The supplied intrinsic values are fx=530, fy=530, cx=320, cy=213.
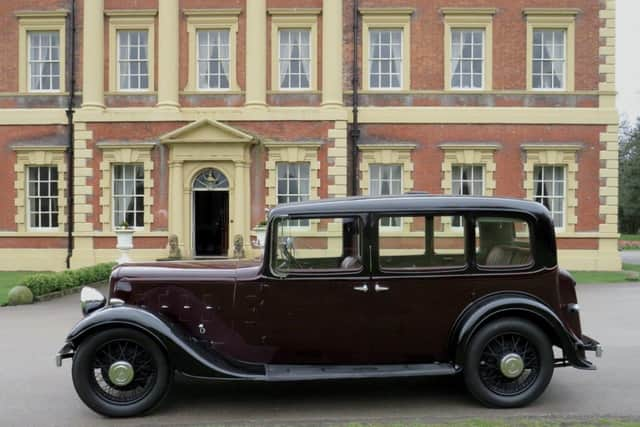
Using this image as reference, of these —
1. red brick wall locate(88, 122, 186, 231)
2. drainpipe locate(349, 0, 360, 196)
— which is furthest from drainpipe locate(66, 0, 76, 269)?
drainpipe locate(349, 0, 360, 196)

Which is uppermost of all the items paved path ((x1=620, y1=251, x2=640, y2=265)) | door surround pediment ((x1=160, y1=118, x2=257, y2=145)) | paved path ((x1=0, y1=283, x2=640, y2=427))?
door surround pediment ((x1=160, y1=118, x2=257, y2=145))

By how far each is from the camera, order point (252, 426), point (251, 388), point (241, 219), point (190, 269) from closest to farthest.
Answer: point (252, 426) < point (190, 269) < point (251, 388) < point (241, 219)

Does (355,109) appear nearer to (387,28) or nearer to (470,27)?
(387,28)

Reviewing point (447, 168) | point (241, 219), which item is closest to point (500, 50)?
point (447, 168)

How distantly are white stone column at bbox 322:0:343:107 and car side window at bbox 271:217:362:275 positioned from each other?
12.6m

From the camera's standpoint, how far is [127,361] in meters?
4.68

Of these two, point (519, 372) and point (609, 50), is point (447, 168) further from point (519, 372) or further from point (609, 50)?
point (519, 372)

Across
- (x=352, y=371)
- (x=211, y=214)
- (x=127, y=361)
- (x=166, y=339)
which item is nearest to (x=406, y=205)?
(x=352, y=371)

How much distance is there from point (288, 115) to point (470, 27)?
6688mm

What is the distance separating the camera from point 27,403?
199 inches

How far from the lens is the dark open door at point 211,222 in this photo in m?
17.2

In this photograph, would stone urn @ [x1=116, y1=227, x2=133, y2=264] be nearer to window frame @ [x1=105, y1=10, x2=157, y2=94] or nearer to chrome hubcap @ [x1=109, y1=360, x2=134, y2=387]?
window frame @ [x1=105, y1=10, x2=157, y2=94]

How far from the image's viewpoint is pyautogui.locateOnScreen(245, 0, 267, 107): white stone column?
1708cm

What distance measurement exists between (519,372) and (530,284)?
0.81m
